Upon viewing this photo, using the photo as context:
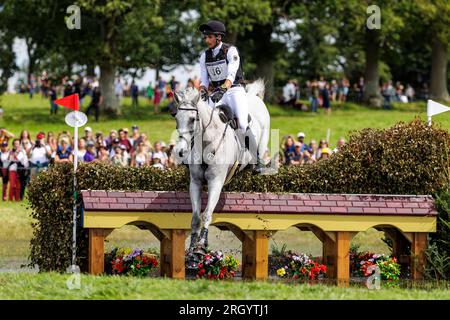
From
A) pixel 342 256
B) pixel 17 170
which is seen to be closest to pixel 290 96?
pixel 17 170

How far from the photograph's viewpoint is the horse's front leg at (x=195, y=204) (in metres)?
14.6

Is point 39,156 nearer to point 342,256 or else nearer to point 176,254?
point 176,254

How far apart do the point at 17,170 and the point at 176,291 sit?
583 inches

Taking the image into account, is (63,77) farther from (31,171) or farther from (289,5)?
(31,171)

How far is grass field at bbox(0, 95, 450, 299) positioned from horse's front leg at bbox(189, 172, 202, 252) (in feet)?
6.36

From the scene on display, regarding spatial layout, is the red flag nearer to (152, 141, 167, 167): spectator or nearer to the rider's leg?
the rider's leg

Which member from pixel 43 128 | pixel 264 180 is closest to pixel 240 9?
pixel 43 128

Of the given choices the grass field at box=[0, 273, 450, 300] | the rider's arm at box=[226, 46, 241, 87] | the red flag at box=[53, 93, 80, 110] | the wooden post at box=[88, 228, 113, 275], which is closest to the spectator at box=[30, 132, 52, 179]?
the red flag at box=[53, 93, 80, 110]

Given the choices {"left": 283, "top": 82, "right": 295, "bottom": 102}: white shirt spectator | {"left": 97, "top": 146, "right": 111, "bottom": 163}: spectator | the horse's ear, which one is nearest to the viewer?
the horse's ear

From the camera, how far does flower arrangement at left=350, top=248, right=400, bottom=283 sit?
52.9ft

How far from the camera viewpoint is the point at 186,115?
44.5 ft

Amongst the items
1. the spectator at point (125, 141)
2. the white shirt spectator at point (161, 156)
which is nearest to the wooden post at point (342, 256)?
the white shirt spectator at point (161, 156)
